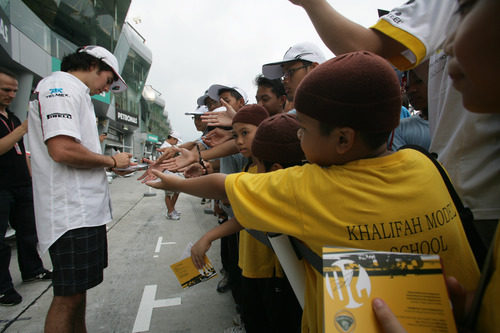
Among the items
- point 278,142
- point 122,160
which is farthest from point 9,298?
point 278,142

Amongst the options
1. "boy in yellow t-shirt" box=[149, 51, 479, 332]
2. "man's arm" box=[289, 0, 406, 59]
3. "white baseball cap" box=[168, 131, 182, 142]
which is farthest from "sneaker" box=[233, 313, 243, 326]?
"white baseball cap" box=[168, 131, 182, 142]

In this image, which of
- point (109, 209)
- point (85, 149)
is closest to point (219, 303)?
point (109, 209)

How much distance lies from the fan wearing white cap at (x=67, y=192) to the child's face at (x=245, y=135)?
97cm

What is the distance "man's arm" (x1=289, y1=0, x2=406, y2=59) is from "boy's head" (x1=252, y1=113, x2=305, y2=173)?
432 mm

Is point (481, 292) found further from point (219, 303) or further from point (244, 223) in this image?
point (219, 303)

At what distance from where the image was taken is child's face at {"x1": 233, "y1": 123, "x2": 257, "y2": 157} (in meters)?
1.84

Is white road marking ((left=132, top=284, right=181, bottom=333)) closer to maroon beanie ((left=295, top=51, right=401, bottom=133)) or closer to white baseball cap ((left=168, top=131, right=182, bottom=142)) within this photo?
maroon beanie ((left=295, top=51, right=401, bottom=133))

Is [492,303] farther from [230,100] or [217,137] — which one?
[230,100]

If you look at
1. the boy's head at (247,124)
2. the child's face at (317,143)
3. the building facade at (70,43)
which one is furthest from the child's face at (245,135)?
the building facade at (70,43)

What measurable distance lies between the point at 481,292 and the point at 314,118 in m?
0.65

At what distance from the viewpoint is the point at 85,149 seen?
170cm

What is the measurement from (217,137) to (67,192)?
4.10ft

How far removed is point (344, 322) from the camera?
1.86 ft

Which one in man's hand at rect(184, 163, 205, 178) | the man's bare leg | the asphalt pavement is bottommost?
the asphalt pavement
